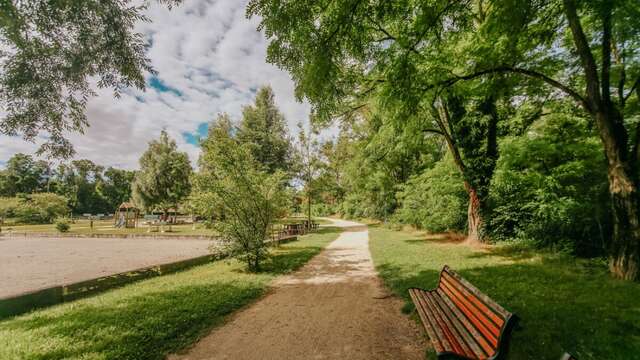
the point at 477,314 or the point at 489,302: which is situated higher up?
the point at 489,302

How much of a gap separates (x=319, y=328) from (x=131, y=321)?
11.2 feet

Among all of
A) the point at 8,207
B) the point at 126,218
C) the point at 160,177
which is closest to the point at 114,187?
the point at 8,207

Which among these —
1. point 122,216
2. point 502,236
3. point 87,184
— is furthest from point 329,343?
point 87,184

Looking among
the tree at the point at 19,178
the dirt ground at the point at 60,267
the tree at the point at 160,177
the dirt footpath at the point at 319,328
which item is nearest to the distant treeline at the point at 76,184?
the tree at the point at 19,178

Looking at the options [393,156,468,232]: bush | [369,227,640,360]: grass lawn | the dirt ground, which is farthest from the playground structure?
[369,227,640,360]: grass lawn

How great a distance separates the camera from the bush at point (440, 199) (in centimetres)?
1518

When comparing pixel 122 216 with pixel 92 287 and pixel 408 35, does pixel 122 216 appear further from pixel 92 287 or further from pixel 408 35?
pixel 408 35

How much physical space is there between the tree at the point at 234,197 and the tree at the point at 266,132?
19.2 metres

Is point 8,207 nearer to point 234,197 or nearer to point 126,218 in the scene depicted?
point 126,218

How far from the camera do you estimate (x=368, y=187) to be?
95.6ft

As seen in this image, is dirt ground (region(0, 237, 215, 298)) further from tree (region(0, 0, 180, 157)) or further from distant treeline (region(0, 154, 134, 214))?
distant treeline (region(0, 154, 134, 214))

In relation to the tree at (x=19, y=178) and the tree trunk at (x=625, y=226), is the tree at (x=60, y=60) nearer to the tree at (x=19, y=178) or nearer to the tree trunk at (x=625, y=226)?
the tree trunk at (x=625, y=226)

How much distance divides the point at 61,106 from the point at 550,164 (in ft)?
46.1

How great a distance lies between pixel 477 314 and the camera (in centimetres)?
349
